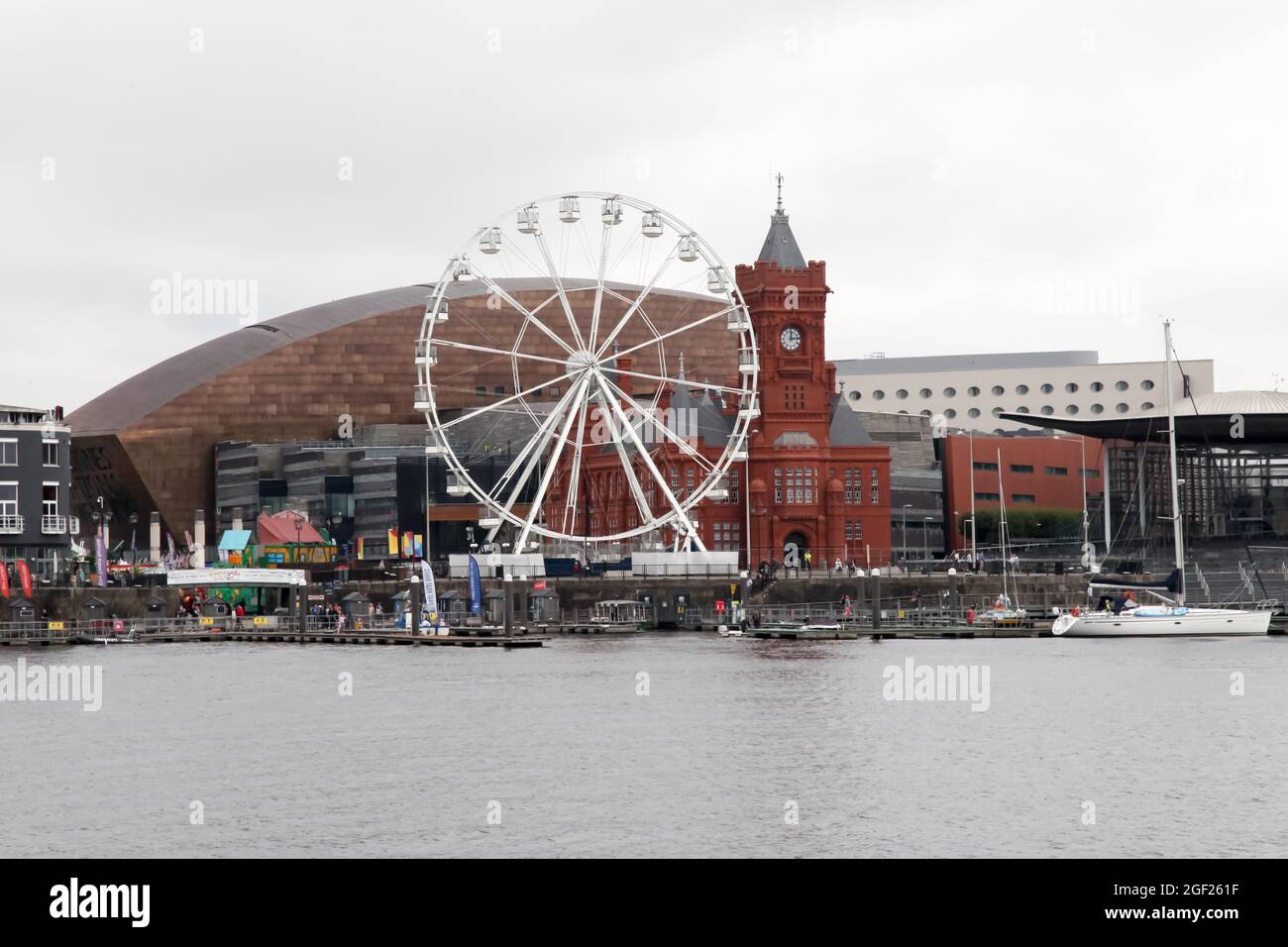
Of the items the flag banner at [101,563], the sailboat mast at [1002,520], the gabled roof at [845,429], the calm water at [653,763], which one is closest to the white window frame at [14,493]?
the flag banner at [101,563]

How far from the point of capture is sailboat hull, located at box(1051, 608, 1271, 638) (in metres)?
112

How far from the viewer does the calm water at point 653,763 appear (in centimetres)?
4450

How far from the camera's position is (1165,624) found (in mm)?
113188

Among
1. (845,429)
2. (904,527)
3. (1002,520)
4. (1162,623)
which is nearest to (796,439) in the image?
(845,429)

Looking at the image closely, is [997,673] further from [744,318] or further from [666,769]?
[744,318]

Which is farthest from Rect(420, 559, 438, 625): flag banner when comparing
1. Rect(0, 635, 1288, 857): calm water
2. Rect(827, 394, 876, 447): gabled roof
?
Rect(827, 394, 876, 447): gabled roof

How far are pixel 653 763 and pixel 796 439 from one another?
9329 cm

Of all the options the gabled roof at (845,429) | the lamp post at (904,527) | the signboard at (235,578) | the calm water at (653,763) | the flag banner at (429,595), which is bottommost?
the calm water at (653,763)

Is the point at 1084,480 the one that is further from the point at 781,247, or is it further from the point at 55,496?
the point at 55,496

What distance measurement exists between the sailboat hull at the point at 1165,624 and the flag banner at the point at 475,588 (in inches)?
1289

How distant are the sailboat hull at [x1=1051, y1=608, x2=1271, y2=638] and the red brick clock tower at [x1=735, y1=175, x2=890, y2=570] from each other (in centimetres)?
3389

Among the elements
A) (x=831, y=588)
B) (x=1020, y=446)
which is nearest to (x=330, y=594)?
(x=831, y=588)

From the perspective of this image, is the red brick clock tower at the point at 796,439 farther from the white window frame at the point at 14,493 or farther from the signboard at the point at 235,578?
the white window frame at the point at 14,493

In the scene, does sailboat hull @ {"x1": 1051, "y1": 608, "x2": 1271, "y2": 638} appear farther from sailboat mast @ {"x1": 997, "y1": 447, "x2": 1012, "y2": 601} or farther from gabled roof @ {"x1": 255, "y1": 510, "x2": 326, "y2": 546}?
gabled roof @ {"x1": 255, "y1": 510, "x2": 326, "y2": 546}
